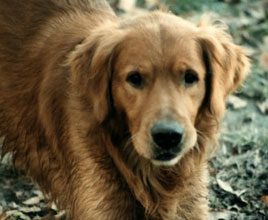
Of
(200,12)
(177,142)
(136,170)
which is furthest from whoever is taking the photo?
(200,12)

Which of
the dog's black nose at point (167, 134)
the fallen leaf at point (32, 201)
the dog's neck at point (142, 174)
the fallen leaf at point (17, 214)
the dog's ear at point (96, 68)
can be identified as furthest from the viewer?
the fallen leaf at point (32, 201)

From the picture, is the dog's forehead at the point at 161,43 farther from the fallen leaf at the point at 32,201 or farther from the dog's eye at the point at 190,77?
the fallen leaf at the point at 32,201

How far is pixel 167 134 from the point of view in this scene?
4098 mm

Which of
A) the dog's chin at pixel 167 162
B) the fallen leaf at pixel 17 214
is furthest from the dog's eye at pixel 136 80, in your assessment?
the fallen leaf at pixel 17 214

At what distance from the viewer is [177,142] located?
4.18 metres

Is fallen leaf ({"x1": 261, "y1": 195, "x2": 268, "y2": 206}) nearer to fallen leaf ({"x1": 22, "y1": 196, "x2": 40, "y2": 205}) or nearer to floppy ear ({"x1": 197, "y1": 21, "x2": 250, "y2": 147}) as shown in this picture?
floppy ear ({"x1": 197, "y1": 21, "x2": 250, "y2": 147})

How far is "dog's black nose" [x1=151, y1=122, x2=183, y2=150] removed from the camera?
4078 millimetres

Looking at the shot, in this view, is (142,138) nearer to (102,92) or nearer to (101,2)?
(102,92)

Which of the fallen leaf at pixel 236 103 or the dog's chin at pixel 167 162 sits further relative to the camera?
the fallen leaf at pixel 236 103

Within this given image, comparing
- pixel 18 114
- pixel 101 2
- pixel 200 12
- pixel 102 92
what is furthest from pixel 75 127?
pixel 200 12

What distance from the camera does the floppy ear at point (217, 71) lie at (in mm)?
4535

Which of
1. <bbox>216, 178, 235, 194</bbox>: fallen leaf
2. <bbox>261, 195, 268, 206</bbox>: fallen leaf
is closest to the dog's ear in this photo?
<bbox>216, 178, 235, 194</bbox>: fallen leaf

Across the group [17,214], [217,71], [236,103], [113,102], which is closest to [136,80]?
[113,102]

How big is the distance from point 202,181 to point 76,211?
0.84 m
